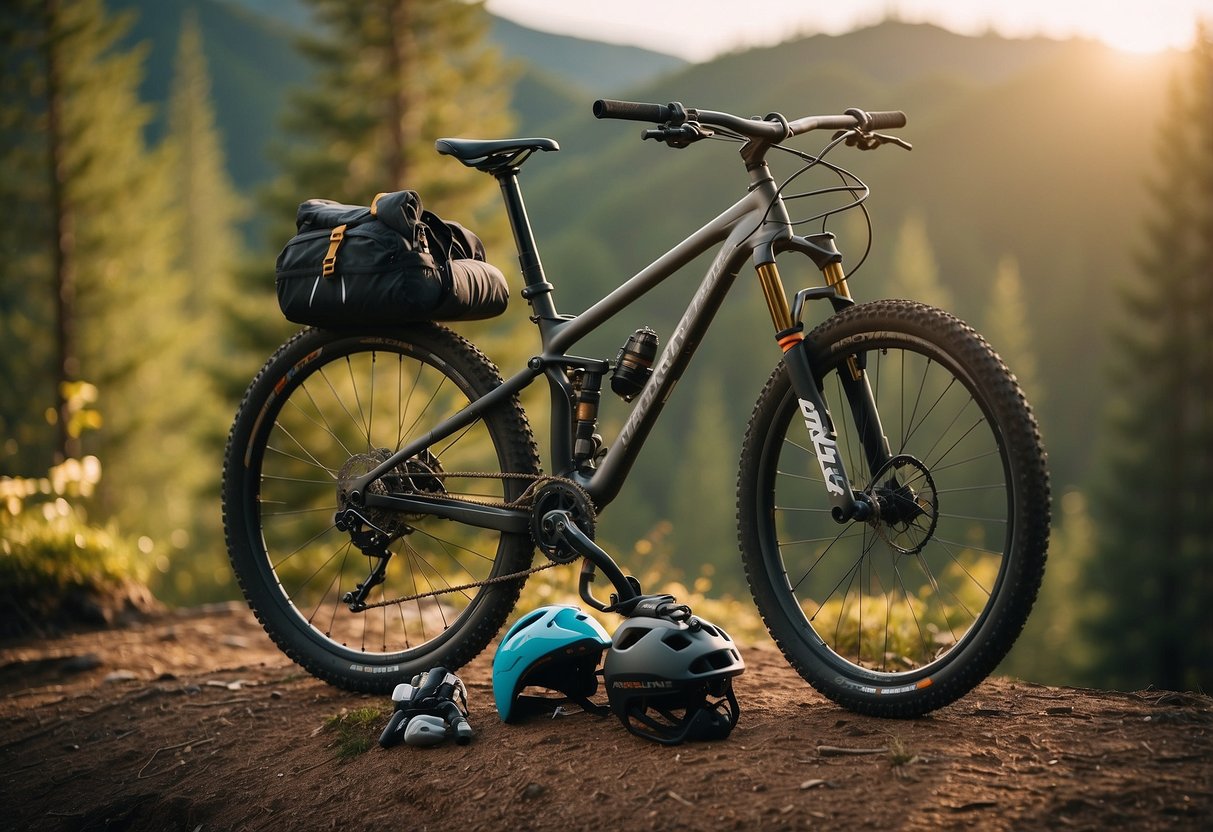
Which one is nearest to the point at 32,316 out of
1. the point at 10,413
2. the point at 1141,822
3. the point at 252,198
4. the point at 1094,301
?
the point at 10,413

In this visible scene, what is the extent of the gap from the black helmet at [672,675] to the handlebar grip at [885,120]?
1.83 m

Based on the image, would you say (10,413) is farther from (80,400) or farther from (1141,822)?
(1141,822)

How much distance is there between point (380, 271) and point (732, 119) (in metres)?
1.35

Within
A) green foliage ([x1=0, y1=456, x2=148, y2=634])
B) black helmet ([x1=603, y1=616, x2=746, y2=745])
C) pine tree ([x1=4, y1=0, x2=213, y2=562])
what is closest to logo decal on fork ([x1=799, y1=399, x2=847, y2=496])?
black helmet ([x1=603, y1=616, x2=746, y2=745])

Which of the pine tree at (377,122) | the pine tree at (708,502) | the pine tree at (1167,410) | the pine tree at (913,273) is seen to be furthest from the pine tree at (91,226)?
the pine tree at (913,273)

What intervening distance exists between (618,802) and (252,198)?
830 inches

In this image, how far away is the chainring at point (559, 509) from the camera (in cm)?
349

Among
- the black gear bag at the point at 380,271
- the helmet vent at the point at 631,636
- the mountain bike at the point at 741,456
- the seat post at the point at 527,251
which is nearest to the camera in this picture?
the mountain bike at the point at 741,456

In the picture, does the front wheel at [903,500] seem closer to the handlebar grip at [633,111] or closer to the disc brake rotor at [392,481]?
the handlebar grip at [633,111]

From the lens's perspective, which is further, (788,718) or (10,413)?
(10,413)

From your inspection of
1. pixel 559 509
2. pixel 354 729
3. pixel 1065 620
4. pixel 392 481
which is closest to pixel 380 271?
pixel 392 481

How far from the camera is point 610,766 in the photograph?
2885mm

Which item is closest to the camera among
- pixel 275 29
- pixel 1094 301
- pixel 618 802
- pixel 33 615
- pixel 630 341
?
pixel 618 802

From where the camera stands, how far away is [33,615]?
5.72m
